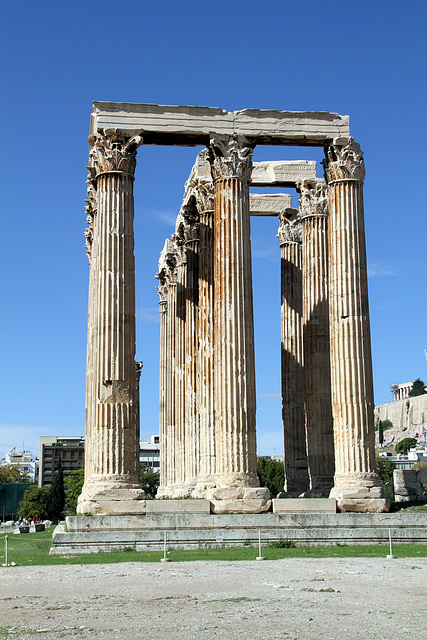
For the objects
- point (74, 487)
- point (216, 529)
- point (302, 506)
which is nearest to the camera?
point (216, 529)

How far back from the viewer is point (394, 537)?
30.5 meters

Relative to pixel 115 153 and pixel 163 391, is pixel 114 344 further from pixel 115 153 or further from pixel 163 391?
pixel 163 391

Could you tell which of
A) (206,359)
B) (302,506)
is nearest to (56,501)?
(206,359)

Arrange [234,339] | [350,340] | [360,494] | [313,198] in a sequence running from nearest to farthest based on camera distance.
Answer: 1. [360,494]
2. [234,339]
3. [350,340]
4. [313,198]

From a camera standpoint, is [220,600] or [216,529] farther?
[216,529]

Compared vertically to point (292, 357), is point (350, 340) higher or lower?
lower

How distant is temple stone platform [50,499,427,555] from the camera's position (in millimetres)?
29000

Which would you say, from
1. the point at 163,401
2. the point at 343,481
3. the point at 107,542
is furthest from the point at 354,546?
the point at 163,401

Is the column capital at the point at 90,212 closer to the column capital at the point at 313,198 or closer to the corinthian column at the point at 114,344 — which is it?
the corinthian column at the point at 114,344

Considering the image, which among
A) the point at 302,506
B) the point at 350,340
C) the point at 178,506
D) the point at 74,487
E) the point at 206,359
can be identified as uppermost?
the point at 206,359

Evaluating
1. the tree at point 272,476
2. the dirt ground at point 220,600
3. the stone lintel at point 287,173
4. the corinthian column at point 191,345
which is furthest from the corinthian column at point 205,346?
the tree at point 272,476

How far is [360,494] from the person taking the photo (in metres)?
33.9

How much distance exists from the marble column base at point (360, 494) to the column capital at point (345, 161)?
1225cm

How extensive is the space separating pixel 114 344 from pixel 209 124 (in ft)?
33.2
